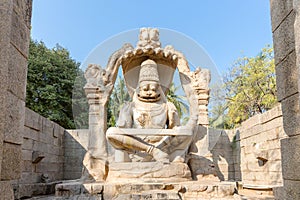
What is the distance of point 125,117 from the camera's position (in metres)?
5.75

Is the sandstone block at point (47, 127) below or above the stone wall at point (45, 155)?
above

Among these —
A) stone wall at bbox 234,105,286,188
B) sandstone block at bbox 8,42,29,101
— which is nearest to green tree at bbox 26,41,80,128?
stone wall at bbox 234,105,286,188

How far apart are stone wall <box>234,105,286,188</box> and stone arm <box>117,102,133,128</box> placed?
102 inches

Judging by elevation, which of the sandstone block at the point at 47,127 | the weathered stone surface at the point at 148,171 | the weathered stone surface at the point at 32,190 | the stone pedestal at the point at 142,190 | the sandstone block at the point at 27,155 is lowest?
the weathered stone surface at the point at 32,190

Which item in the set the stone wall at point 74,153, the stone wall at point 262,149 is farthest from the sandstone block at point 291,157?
the stone wall at point 74,153

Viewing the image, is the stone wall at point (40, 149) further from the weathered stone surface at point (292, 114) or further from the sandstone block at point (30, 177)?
the weathered stone surface at point (292, 114)

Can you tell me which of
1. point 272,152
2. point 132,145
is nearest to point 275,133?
point 272,152

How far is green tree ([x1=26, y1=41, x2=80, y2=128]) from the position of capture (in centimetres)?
1405

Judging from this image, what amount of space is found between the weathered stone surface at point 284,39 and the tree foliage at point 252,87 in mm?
11482

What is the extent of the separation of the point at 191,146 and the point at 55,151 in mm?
3407

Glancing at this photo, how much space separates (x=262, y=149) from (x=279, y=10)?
12.5 ft

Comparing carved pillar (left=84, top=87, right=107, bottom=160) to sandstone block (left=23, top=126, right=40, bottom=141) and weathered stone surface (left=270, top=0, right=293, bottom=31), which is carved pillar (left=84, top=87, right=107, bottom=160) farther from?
weathered stone surface (left=270, top=0, right=293, bottom=31)

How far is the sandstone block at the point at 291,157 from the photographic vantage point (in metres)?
2.41

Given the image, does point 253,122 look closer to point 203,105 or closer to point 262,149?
point 262,149
